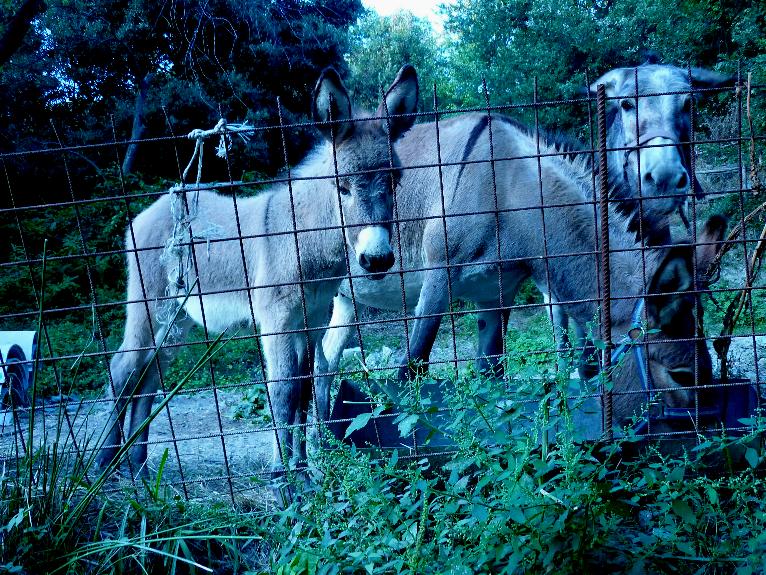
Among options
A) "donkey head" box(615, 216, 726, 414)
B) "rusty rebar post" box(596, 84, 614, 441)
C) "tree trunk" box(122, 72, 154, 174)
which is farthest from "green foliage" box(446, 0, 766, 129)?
"rusty rebar post" box(596, 84, 614, 441)

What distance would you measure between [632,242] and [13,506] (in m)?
3.46

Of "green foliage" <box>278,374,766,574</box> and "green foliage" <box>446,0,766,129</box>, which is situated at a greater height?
"green foliage" <box>446,0,766,129</box>

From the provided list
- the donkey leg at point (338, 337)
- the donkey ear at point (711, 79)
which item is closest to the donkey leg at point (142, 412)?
the donkey leg at point (338, 337)

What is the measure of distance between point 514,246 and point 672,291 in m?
1.38

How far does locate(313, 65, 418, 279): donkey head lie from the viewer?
3.26m

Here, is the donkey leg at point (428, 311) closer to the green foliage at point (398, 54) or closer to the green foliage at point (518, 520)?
the green foliage at point (518, 520)

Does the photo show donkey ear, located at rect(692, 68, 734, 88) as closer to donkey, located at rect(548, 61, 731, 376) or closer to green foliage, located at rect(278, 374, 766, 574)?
donkey, located at rect(548, 61, 731, 376)

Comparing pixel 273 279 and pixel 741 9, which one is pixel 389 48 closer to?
pixel 741 9

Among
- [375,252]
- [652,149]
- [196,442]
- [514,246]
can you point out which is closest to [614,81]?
[652,149]

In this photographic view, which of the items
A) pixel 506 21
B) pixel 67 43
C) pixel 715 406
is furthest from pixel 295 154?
pixel 715 406

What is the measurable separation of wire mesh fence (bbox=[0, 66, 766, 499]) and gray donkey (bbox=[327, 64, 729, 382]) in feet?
0.05

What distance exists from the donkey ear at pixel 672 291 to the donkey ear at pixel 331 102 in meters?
1.71

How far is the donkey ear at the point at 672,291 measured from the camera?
2.99 m

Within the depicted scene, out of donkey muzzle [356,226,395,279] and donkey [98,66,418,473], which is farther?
donkey [98,66,418,473]
